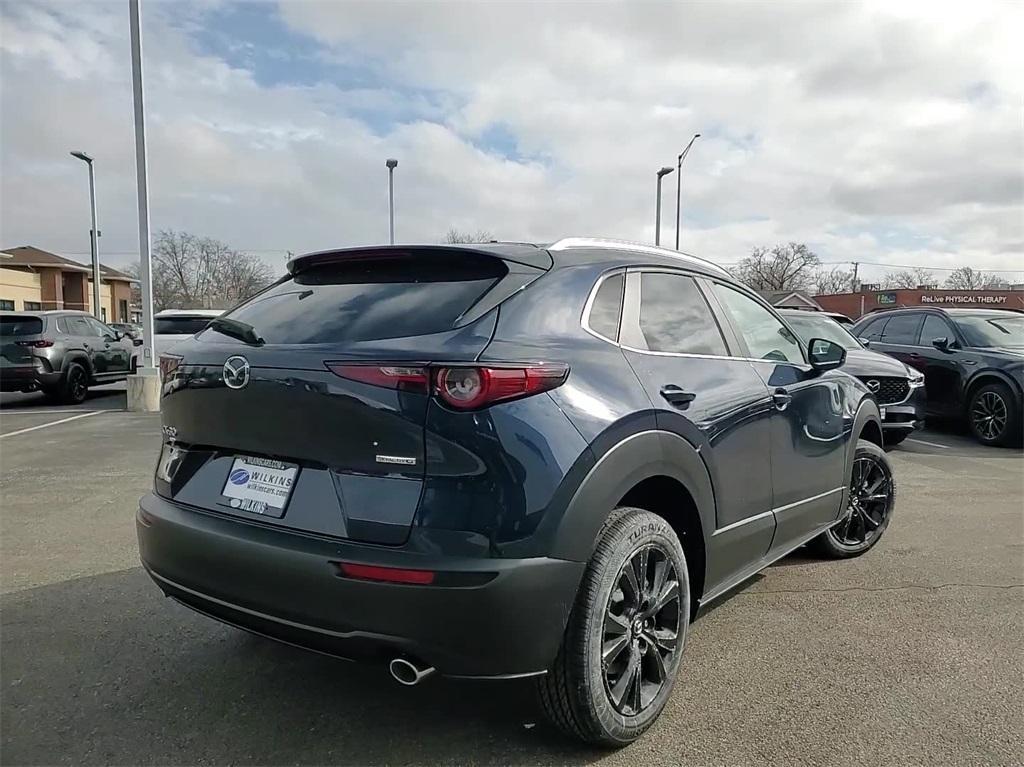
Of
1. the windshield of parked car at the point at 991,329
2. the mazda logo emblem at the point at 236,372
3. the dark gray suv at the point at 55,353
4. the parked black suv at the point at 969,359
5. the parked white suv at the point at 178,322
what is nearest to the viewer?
the mazda logo emblem at the point at 236,372

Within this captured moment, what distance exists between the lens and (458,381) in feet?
7.05

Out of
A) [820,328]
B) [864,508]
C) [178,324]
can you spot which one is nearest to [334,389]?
[864,508]

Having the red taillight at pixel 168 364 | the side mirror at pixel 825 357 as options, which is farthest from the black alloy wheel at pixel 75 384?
the side mirror at pixel 825 357

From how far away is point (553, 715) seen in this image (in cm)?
241

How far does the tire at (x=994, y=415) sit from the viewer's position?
8.70 m

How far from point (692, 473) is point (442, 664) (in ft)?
3.99

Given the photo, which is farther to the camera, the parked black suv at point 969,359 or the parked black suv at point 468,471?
the parked black suv at point 969,359

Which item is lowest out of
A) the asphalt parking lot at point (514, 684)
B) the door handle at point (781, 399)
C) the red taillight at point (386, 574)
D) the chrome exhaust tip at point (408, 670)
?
the asphalt parking lot at point (514, 684)

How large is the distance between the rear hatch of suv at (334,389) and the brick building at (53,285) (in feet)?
148

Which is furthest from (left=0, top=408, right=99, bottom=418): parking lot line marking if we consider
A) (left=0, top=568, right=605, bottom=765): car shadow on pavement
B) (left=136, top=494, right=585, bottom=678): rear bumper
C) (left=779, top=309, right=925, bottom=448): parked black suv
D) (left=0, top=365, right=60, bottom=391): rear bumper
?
(left=136, top=494, right=585, bottom=678): rear bumper

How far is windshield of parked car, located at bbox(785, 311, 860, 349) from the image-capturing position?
9.14 meters

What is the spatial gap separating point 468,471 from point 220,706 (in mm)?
1529

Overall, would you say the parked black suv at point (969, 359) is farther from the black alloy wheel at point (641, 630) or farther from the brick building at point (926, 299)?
the brick building at point (926, 299)

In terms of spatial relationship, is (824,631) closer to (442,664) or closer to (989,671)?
(989,671)
